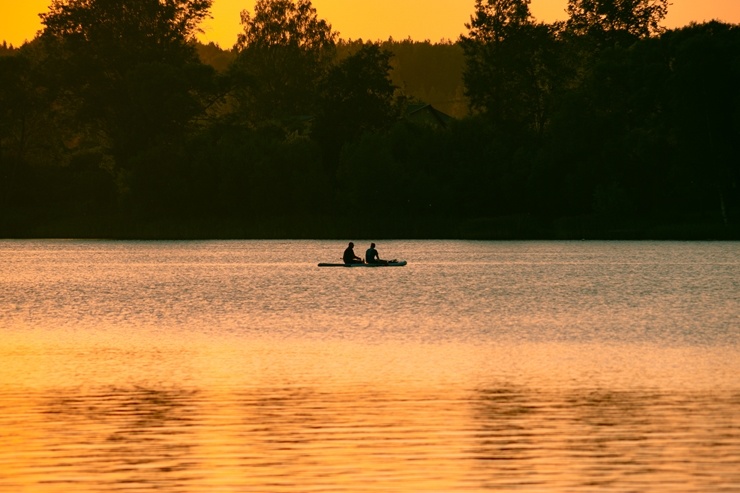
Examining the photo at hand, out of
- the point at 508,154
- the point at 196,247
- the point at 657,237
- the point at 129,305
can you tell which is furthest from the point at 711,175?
the point at 129,305

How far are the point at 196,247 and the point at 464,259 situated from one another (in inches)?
1259

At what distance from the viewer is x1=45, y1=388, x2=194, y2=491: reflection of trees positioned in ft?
49.3

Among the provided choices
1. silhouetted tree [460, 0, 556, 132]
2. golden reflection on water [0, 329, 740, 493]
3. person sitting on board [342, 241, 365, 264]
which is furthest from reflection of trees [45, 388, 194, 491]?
silhouetted tree [460, 0, 556, 132]

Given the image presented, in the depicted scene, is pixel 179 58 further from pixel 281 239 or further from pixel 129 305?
pixel 129 305

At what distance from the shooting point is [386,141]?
116188 millimetres

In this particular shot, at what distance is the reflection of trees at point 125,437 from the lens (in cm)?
1503

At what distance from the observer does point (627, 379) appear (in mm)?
24125

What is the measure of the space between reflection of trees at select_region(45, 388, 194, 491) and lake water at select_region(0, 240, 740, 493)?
0.18 ft

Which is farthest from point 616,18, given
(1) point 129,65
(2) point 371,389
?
(2) point 371,389

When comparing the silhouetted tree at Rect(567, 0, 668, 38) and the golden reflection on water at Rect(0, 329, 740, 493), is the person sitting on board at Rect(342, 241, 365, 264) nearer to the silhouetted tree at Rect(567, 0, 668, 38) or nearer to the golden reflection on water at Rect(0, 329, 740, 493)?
the golden reflection on water at Rect(0, 329, 740, 493)

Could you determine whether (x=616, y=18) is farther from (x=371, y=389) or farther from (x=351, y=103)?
(x=371, y=389)

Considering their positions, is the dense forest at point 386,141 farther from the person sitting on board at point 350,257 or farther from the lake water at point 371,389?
the lake water at point 371,389

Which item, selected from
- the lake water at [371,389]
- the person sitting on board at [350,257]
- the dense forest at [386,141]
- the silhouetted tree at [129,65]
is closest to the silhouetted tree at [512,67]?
the dense forest at [386,141]

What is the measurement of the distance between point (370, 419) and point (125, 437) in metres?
3.69
